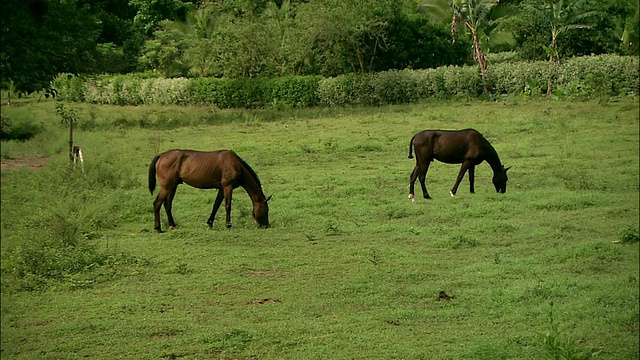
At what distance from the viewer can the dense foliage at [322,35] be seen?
66.2 ft

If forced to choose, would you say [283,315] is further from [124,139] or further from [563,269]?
[124,139]

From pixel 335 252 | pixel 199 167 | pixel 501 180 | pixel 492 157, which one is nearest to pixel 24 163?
pixel 199 167

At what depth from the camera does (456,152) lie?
1202 cm

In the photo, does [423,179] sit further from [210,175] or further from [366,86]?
[366,86]

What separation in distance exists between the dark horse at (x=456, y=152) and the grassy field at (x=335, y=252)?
0.85ft

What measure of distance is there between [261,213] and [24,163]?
542cm

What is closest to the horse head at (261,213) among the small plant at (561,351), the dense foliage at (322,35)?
the small plant at (561,351)

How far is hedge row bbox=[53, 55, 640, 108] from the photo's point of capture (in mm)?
18648

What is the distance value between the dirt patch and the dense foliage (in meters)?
4.50

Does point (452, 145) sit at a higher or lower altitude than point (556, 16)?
lower

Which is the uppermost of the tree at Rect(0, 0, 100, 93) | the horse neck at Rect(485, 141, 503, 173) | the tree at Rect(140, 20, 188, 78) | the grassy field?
the tree at Rect(0, 0, 100, 93)

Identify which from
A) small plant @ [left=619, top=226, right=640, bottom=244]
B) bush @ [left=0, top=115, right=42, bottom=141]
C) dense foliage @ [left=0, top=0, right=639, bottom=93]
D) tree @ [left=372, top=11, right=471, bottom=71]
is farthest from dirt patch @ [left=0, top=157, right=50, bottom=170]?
tree @ [left=372, top=11, right=471, bottom=71]

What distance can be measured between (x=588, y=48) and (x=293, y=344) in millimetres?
15776

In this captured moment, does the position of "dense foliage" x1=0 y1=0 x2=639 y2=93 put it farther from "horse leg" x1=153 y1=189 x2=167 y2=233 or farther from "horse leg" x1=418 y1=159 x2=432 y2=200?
"horse leg" x1=153 y1=189 x2=167 y2=233
